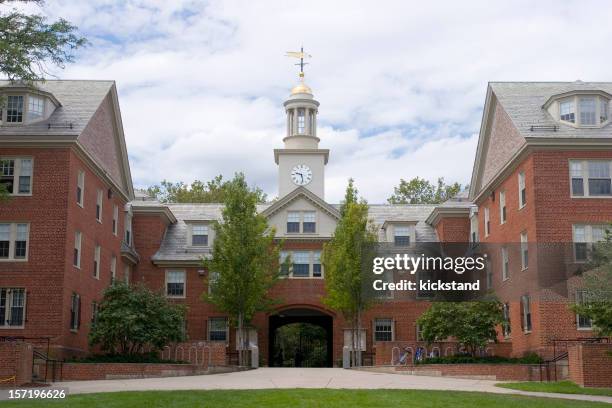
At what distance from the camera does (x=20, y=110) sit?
109 ft

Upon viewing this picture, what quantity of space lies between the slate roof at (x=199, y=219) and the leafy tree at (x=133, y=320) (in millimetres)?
11553

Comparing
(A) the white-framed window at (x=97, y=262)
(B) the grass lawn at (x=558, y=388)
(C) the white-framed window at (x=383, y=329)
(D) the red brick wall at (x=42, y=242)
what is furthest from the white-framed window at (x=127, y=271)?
(B) the grass lawn at (x=558, y=388)

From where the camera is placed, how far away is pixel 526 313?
33594 millimetres

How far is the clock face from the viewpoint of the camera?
52.5m

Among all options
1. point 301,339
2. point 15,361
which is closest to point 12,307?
point 15,361

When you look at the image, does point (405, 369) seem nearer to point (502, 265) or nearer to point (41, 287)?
point (502, 265)

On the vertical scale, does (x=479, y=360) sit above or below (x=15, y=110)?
below

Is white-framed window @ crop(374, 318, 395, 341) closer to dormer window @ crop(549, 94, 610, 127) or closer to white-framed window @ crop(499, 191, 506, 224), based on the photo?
white-framed window @ crop(499, 191, 506, 224)

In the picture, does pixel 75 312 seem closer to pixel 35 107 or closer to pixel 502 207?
pixel 35 107

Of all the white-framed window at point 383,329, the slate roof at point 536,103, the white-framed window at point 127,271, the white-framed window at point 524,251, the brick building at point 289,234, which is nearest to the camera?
the brick building at point 289,234

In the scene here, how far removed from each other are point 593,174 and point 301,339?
102 ft

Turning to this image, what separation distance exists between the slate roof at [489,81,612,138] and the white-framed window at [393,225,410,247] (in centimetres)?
1229

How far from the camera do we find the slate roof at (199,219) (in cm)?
4675

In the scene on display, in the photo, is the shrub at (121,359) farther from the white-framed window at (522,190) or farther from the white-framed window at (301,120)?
the white-framed window at (301,120)
